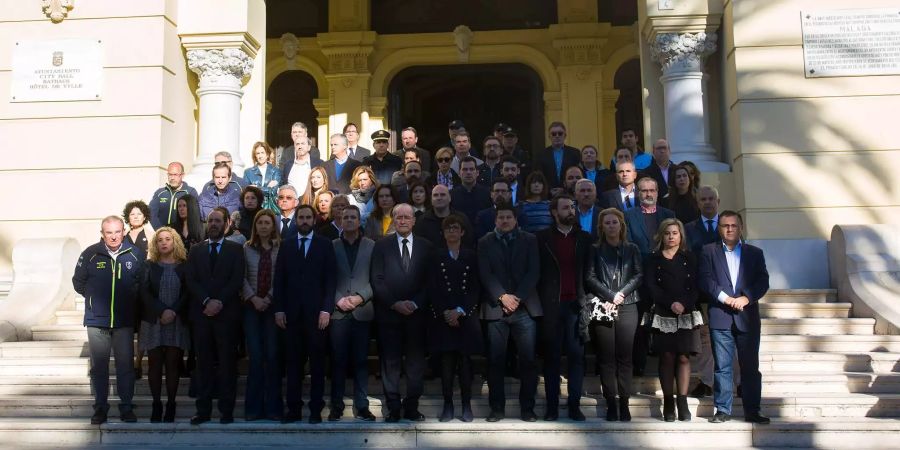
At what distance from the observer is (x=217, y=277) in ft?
23.5

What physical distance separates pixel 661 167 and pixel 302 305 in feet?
13.6

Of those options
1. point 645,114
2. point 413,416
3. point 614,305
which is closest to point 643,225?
point 614,305

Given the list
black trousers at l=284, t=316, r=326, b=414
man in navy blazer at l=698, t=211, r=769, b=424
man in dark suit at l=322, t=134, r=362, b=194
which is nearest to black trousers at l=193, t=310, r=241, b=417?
black trousers at l=284, t=316, r=326, b=414

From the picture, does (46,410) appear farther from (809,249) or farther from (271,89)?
(271,89)

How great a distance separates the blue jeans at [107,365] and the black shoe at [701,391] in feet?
15.4

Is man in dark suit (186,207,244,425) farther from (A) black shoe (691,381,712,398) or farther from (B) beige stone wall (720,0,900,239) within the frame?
(B) beige stone wall (720,0,900,239)

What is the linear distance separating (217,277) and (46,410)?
1.97 meters

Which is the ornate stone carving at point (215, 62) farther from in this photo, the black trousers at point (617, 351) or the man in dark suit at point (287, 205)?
the black trousers at point (617, 351)

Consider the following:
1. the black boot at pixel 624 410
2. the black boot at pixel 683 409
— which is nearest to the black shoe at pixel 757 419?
the black boot at pixel 683 409

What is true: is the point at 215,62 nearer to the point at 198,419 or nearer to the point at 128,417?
the point at 128,417

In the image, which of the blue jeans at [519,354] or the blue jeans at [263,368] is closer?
the blue jeans at [519,354]

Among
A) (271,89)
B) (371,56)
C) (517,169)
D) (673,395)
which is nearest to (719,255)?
(673,395)

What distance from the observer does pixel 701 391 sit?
737cm

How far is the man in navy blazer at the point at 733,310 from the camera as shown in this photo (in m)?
6.73
